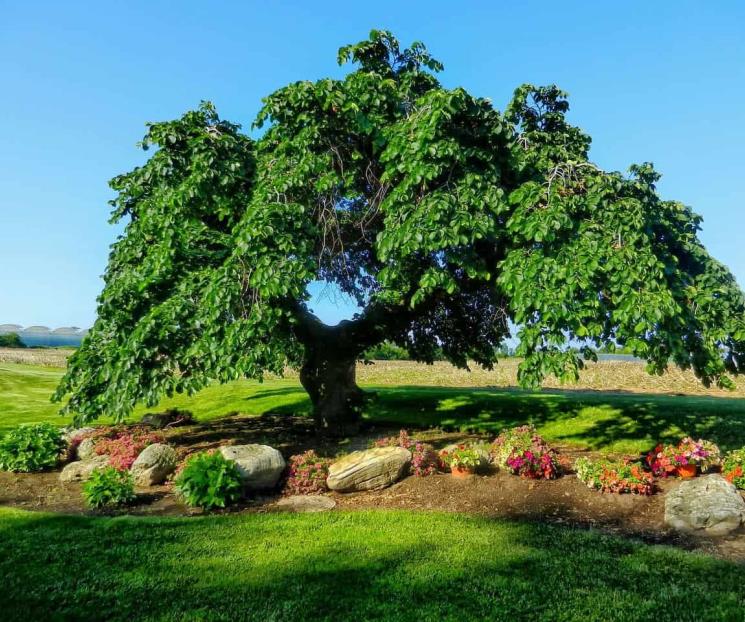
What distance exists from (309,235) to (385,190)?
2.47m

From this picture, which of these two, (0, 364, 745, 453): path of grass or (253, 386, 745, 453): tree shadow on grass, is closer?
(253, 386, 745, 453): tree shadow on grass

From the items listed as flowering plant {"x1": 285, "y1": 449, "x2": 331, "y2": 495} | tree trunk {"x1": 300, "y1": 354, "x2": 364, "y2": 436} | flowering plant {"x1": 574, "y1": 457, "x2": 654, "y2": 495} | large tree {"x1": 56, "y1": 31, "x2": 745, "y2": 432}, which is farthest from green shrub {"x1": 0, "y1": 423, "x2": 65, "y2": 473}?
flowering plant {"x1": 574, "y1": 457, "x2": 654, "y2": 495}

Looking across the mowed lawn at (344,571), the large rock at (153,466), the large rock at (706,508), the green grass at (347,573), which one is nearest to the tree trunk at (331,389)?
Answer: the large rock at (153,466)

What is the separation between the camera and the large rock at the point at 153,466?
474 inches

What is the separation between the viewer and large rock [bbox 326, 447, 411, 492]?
10953 mm

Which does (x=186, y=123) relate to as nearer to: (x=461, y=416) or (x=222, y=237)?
(x=222, y=237)

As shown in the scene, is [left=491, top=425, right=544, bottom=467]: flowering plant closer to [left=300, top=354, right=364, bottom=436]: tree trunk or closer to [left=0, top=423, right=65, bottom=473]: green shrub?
[left=300, top=354, right=364, bottom=436]: tree trunk

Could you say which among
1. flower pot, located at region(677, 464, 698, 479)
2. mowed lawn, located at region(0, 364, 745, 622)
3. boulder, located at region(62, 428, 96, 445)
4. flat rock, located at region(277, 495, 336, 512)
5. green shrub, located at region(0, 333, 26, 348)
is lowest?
flat rock, located at region(277, 495, 336, 512)

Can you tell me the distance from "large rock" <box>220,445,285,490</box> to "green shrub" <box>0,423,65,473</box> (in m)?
5.71

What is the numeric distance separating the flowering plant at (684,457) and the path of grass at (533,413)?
3591 millimetres

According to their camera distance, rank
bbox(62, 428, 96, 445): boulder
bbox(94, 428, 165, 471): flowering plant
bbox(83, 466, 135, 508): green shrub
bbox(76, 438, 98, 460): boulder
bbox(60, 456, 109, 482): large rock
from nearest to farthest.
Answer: bbox(83, 466, 135, 508): green shrub → bbox(60, 456, 109, 482): large rock → bbox(94, 428, 165, 471): flowering plant → bbox(76, 438, 98, 460): boulder → bbox(62, 428, 96, 445): boulder

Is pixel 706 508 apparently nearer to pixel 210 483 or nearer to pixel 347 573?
pixel 347 573

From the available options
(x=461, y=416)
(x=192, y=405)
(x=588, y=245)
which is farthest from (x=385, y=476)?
(x=192, y=405)

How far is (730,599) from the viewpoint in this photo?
607cm
